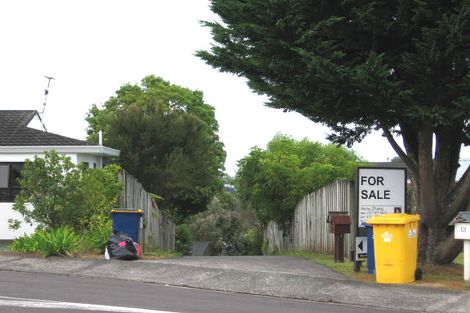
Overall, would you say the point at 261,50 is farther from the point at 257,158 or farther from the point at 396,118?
the point at 257,158

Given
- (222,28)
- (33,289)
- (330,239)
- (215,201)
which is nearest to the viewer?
(33,289)

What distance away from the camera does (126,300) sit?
9.21 m

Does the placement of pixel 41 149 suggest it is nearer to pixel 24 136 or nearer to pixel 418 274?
pixel 24 136

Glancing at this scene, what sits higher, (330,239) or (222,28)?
(222,28)

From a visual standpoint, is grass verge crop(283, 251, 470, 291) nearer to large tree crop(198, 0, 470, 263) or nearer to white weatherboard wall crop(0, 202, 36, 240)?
large tree crop(198, 0, 470, 263)

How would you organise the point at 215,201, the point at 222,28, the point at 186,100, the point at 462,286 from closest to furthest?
the point at 462,286
the point at 222,28
the point at 215,201
the point at 186,100

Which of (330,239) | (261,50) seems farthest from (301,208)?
(261,50)

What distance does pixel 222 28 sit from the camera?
41.8ft

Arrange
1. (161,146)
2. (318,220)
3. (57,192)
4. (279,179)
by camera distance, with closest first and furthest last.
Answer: (57,192), (318,220), (279,179), (161,146)

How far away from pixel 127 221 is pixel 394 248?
6281 mm

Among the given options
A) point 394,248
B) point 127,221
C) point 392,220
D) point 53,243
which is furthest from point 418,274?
point 53,243

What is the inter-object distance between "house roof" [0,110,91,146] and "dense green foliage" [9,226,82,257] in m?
7.01

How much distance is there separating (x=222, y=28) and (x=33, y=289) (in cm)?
619

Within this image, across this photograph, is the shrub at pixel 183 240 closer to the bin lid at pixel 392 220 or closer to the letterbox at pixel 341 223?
the letterbox at pixel 341 223
